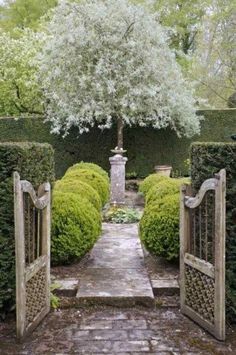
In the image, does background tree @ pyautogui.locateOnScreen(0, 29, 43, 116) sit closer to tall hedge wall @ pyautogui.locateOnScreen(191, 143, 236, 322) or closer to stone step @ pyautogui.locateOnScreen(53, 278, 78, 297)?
stone step @ pyautogui.locateOnScreen(53, 278, 78, 297)

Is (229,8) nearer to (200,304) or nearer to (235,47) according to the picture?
(235,47)

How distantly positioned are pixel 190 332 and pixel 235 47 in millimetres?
13040

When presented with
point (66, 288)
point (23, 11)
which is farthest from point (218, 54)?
point (66, 288)

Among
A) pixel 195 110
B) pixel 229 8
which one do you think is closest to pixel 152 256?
pixel 195 110

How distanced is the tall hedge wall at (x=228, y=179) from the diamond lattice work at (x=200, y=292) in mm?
186

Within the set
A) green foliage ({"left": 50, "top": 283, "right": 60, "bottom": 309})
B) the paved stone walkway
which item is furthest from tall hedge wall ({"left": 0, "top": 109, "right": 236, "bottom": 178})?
green foliage ({"left": 50, "top": 283, "right": 60, "bottom": 309})

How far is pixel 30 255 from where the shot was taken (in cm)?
303

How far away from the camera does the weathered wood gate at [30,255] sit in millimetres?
2674

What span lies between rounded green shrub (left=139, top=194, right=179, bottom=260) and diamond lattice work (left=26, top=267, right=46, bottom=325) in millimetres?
1298

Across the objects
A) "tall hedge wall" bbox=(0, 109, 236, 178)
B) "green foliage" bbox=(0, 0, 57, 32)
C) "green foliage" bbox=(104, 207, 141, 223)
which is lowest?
"green foliage" bbox=(104, 207, 141, 223)

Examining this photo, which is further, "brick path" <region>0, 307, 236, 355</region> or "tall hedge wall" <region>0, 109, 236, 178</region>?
"tall hedge wall" <region>0, 109, 236, 178</region>

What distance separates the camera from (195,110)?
11789mm

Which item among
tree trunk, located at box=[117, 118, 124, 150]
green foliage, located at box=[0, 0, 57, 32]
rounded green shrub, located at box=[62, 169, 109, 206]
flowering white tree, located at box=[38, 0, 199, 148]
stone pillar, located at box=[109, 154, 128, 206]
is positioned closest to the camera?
rounded green shrub, located at box=[62, 169, 109, 206]

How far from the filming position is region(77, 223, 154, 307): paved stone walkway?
337 centimetres
